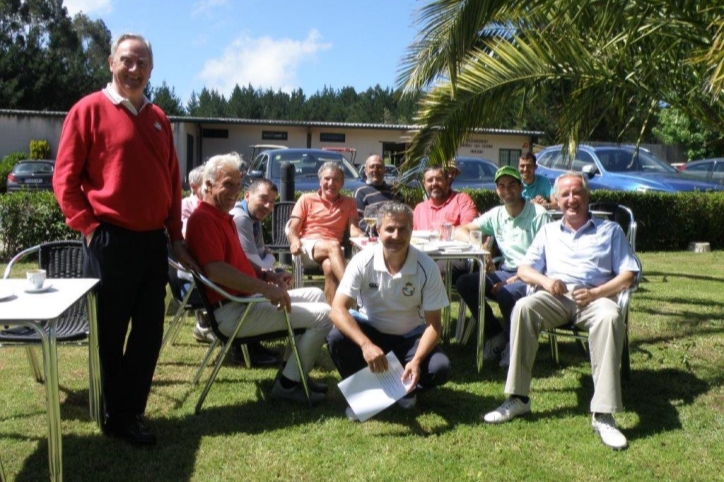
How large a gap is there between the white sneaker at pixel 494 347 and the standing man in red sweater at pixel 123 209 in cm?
244

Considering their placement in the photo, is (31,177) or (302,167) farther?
(31,177)

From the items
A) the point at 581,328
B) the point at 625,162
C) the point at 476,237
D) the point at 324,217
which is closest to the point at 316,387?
the point at 581,328

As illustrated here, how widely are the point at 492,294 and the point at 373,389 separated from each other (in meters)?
1.60

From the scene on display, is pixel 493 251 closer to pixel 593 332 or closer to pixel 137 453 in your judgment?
pixel 593 332

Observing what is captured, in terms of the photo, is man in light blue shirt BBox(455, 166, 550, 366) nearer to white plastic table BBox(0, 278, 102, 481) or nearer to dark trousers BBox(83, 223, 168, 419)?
dark trousers BBox(83, 223, 168, 419)

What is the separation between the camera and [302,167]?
1173 centimetres

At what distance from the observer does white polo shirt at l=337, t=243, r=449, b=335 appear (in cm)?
403

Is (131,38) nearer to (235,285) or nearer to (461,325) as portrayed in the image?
(235,285)

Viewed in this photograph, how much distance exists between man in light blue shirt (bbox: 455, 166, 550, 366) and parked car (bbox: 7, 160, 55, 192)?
63.0ft

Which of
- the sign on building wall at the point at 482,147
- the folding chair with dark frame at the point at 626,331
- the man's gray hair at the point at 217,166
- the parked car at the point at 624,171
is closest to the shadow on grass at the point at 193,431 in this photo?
the folding chair with dark frame at the point at 626,331

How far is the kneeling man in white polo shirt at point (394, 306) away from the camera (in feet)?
13.0

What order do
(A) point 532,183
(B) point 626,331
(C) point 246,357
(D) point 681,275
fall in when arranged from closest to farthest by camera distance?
(B) point 626,331, (C) point 246,357, (A) point 532,183, (D) point 681,275

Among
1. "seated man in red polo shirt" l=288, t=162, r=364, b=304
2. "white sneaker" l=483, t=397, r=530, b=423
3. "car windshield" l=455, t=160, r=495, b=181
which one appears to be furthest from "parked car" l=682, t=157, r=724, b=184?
"white sneaker" l=483, t=397, r=530, b=423

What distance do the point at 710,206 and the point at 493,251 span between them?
24.8ft
